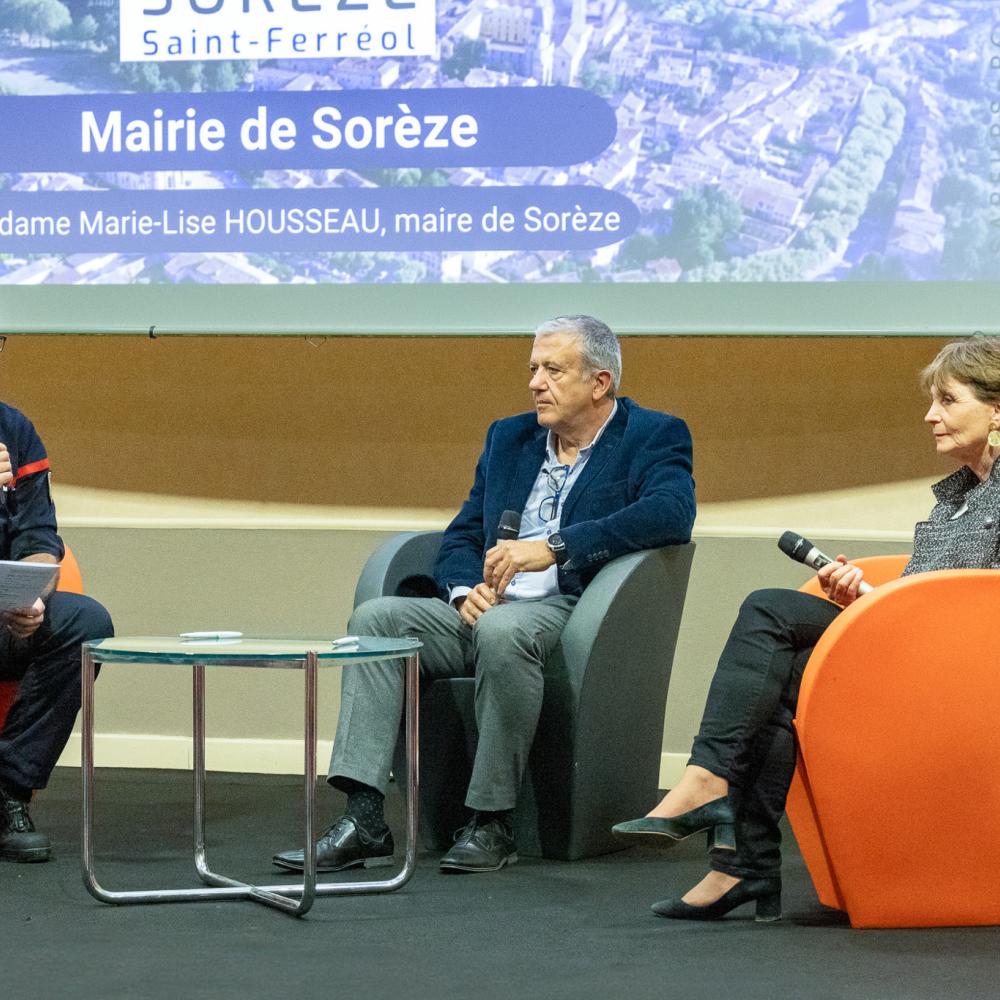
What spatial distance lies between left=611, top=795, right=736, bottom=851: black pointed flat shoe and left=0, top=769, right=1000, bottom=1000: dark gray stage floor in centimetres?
14

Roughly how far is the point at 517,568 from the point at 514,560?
0.06 ft

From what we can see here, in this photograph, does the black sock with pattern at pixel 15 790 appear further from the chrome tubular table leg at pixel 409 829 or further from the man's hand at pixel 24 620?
the chrome tubular table leg at pixel 409 829

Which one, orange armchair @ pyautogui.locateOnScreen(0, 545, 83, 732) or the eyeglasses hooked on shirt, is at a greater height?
the eyeglasses hooked on shirt

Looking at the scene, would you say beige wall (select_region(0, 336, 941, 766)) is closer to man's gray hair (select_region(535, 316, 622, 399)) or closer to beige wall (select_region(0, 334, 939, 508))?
beige wall (select_region(0, 334, 939, 508))

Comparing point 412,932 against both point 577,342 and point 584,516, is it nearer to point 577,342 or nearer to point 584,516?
point 584,516

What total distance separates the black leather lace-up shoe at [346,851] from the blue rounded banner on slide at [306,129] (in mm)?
1755

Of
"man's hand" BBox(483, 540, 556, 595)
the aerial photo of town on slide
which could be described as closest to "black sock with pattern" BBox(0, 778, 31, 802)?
"man's hand" BBox(483, 540, 556, 595)

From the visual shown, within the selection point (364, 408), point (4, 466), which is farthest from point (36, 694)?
point (364, 408)

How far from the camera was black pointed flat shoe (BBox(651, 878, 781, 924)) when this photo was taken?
8.99ft

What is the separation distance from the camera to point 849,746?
2.69 meters

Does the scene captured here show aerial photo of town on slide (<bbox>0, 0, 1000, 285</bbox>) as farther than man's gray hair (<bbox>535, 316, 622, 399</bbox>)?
Yes

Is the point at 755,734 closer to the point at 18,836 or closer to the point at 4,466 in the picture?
the point at 18,836

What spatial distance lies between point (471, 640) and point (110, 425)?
5.06ft

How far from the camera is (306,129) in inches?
164
